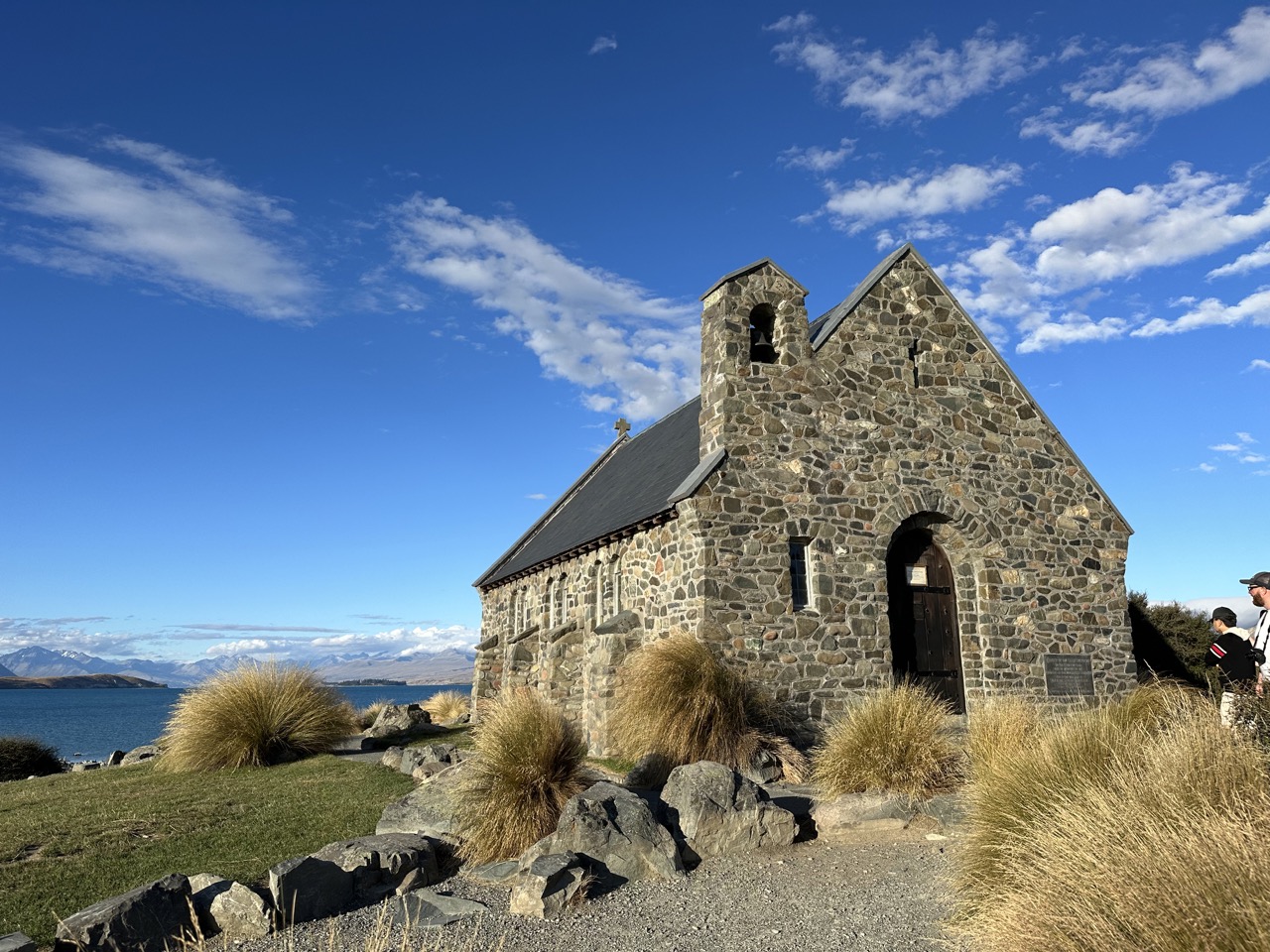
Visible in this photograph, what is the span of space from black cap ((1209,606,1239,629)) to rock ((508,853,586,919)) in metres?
7.16

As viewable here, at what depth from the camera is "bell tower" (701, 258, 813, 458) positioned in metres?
14.7

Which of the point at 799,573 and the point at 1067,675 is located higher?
the point at 799,573

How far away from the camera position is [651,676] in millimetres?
11734

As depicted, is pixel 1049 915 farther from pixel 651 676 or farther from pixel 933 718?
pixel 651 676

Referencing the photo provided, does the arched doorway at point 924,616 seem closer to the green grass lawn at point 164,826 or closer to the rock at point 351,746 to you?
the green grass lawn at point 164,826

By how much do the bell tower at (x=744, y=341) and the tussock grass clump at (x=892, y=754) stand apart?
5.83 meters

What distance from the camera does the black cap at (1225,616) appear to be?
896 cm

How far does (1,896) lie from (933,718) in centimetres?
941

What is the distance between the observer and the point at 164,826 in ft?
32.0

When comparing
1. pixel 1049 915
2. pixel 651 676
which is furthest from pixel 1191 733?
pixel 651 676

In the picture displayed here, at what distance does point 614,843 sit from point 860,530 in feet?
29.5

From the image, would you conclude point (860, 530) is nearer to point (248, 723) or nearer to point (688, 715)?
point (688, 715)

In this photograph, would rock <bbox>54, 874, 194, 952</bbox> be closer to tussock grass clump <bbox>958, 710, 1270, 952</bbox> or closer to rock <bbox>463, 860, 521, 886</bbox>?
rock <bbox>463, 860, 521, 886</bbox>

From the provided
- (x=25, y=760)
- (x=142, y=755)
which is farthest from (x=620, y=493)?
(x=25, y=760)
